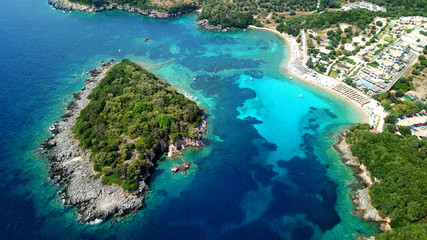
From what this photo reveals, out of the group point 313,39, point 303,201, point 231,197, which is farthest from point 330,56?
point 231,197

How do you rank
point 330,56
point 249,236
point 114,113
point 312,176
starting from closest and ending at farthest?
point 249,236 < point 312,176 < point 114,113 < point 330,56

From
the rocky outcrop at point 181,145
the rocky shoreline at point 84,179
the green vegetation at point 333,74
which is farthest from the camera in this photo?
the green vegetation at point 333,74

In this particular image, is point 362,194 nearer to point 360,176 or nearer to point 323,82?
point 360,176

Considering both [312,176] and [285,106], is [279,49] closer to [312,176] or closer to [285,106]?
[285,106]

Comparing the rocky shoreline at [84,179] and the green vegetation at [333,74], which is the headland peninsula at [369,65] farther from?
the rocky shoreline at [84,179]

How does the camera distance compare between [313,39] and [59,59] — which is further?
Answer: [313,39]

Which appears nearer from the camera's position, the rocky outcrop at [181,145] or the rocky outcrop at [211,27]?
the rocky outcrop at [181,145]

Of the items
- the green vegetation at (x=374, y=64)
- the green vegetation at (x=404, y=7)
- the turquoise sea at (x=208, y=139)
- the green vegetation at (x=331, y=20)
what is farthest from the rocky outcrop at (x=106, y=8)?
the green vegetation at (x=404, y=7)

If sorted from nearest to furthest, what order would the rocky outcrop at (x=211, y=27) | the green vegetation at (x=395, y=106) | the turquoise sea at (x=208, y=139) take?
the turquoise sea at (x=208, y=139)
the green vegetation at (x=395, y=106)
the rocky outcrop at (x=211, y=27)
